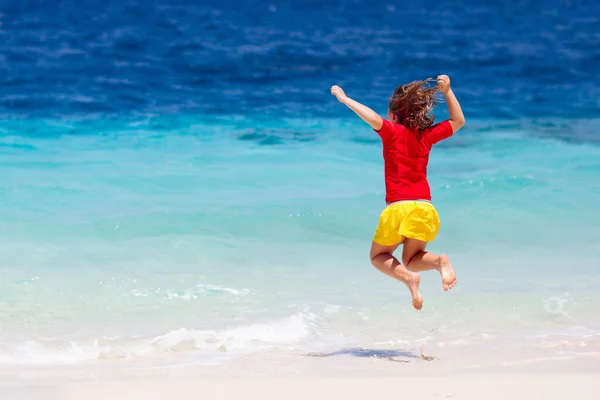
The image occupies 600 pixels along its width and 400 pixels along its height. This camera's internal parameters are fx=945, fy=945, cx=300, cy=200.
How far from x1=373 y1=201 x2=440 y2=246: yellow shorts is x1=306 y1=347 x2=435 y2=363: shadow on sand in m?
0.48

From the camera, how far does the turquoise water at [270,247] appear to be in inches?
171

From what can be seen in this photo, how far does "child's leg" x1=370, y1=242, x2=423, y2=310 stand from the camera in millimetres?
3760

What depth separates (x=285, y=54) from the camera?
546 inches

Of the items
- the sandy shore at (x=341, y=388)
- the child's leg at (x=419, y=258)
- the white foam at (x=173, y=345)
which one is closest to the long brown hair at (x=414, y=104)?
the child's leg at (x=419, y=258)

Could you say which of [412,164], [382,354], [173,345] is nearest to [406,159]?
[412,164]

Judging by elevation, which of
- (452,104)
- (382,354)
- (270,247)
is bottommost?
(382,354)

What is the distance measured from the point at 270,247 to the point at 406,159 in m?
2.67

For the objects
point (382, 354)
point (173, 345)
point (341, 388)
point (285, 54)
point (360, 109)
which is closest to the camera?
point (341, 388)

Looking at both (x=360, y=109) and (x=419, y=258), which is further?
(x=419, y=258)

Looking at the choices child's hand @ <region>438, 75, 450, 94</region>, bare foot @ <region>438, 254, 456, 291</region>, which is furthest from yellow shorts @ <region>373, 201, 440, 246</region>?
child's hand @ <region>438, 75, 450, 94</region>

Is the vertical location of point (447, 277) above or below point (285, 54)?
below

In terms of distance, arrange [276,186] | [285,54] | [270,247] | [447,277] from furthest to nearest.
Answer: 1. [285,54]
2. [276,186]
3. [270,247]
4. [447,277]

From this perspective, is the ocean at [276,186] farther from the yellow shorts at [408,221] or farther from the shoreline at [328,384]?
the yellow shorts at [408,221]

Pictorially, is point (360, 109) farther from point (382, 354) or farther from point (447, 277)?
point (382, 354)
